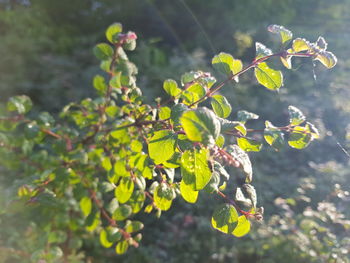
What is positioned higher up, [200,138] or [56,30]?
[56,30]

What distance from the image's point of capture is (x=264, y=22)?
16.5 feet

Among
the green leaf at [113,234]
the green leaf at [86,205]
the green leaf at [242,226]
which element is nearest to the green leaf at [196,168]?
the green leaf at [242,226]

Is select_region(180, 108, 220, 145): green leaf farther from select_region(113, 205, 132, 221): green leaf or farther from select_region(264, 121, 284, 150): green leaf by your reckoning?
select_region(113, 205, 132, 221): green leaf

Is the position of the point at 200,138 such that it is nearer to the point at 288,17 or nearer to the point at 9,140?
the point at 9,140

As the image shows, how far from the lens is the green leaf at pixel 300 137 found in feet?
2.22

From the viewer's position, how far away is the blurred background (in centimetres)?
183

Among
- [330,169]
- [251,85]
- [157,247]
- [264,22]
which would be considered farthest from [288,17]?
[157,247]

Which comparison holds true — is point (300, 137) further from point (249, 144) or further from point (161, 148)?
point (161, 148)

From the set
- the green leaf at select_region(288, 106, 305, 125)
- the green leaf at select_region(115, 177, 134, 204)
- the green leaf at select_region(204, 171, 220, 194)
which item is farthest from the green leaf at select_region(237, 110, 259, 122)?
the green leaf at select_region(115, 177, 134, 204)

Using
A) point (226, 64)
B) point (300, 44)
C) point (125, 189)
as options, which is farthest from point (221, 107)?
point (125, 189)

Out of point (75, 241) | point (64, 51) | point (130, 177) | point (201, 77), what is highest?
point (64, 51)

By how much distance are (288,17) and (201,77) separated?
15.2ft

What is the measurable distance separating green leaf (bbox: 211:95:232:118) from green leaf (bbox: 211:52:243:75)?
57 millimetres

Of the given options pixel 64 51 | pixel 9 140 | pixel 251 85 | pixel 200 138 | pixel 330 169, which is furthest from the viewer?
pixel 64 51
